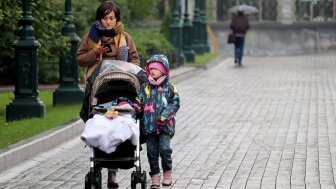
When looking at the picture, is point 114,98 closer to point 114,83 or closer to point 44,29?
point 114,83

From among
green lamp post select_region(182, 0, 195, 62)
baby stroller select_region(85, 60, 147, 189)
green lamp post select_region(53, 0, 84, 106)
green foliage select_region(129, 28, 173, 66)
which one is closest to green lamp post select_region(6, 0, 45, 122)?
green lamp post select_region(53, 0, 84, 106)

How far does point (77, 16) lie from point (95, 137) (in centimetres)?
1881

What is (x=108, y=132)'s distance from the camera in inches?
386

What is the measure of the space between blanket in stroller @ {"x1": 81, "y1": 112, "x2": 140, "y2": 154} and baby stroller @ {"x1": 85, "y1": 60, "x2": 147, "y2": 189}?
5.7 inches

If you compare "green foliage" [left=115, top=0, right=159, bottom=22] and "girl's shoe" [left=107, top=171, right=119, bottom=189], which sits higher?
"green foliage" [left=115, top=0, right=159, bottom=22]

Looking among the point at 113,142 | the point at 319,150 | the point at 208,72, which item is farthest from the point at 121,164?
the point at 208,72

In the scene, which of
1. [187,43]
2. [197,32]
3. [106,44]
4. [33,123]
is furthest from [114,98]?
[197,32]

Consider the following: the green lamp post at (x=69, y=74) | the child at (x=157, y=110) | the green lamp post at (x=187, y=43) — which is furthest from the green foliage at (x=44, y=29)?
the green lamp post at (x=187, y=43)

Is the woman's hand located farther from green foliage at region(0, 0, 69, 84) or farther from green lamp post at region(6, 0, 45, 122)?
green foliage at region(0, 0, 69, 84)

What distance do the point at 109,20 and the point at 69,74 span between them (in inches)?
363

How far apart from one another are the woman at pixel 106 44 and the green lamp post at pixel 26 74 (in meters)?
5.60

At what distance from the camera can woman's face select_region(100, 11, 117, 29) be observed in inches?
428

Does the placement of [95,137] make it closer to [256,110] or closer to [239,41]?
[256,110]

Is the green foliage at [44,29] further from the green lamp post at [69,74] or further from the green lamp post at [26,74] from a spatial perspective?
the green lamp post at [26,74]
